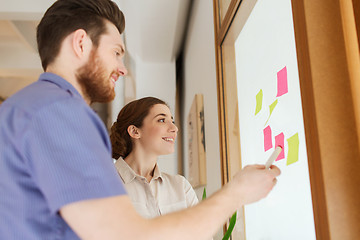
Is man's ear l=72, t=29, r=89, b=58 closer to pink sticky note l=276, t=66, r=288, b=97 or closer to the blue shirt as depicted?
the blue shirt

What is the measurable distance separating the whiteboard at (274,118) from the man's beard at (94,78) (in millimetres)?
471

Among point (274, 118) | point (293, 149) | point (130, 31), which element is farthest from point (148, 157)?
point (130, 31)

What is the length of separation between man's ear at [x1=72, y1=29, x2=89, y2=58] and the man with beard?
0.21ft

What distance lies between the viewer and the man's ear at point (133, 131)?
1.75 metres

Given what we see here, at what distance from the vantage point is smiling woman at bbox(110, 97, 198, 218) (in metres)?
1.58

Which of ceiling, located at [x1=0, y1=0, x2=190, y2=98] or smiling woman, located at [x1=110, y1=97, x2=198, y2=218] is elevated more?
ceiling, located at [x1=0, y1=0, x2=190, y2=98]

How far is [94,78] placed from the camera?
2.42ft

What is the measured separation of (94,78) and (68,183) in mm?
281

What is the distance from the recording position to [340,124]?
2.36 ft

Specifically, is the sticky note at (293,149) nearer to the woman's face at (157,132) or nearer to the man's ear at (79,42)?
the man's ear at (79,42)

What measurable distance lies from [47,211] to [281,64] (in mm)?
731

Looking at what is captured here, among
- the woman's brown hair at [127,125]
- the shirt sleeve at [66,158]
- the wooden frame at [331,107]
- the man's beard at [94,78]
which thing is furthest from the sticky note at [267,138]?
the woman's brown hair at [127,125]

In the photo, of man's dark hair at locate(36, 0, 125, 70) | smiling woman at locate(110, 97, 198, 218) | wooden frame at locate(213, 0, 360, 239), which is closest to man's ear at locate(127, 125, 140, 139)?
smiling woman at locate(110, 97, 198, 218)

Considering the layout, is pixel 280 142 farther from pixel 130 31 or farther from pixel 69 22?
pixel 130 31
